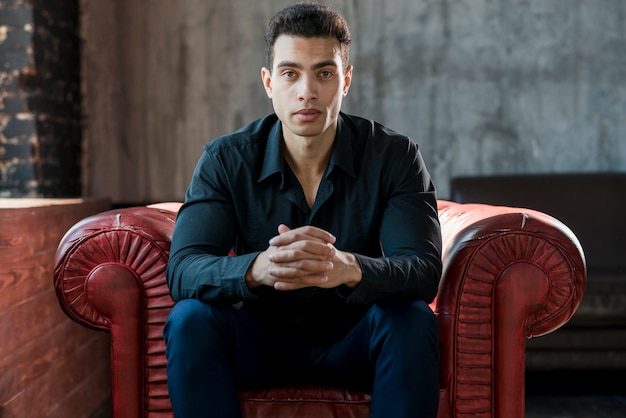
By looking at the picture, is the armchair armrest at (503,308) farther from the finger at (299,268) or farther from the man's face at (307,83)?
the man's face at (307,83)

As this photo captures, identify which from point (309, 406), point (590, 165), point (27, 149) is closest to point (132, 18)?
point (27, 149)

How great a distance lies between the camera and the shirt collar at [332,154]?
1.94 m

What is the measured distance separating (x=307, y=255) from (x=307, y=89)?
1.63 ft

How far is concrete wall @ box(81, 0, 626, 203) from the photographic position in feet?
13.1

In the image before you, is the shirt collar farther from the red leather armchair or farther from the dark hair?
the red leather armchair

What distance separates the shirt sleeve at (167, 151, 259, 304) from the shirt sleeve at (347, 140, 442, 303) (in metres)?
0.28

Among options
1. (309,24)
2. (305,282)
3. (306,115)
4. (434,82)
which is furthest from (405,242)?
(434,82)

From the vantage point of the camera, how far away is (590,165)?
13.2 feet

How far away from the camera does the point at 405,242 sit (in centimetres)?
181

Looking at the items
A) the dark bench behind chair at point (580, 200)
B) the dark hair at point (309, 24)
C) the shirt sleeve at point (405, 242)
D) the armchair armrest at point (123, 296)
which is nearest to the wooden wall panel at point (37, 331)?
the armchair armrest at point (123, 296)

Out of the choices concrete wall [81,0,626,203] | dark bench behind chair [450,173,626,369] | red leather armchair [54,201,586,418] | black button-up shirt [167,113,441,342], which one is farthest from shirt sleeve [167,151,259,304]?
concrete wall [81,0,626,203]

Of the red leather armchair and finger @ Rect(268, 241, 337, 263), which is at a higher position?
finger @ Rect(268, 241, 337, 263)

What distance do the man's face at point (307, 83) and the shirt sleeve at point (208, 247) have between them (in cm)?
24

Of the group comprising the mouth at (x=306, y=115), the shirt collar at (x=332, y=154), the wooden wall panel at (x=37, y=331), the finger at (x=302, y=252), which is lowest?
the wooden wall panel at (x=37, y=331)
